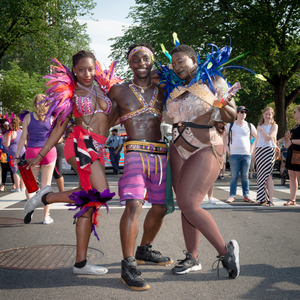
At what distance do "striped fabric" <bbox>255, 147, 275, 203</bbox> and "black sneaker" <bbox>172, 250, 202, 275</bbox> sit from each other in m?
4.39

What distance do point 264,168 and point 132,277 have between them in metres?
5.17

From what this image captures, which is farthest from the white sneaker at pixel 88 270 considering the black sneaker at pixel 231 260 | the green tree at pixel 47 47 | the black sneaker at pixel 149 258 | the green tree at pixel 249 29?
the green tree at pixel 47 47

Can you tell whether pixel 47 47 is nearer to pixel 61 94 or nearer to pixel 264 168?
pixel 264 168

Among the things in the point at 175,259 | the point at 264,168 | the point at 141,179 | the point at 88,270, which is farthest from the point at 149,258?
the point at 264,168

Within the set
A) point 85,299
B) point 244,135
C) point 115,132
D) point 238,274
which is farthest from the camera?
point 115,132

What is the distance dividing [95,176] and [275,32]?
18668mm

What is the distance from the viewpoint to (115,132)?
15906 millimetres

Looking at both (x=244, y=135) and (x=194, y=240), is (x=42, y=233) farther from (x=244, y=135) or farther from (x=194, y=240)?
(x=244, y=135)

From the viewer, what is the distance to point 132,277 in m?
3.38

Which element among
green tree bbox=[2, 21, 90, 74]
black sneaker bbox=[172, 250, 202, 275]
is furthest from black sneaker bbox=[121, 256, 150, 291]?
green tree bbox=[2, 21, 90, 74]

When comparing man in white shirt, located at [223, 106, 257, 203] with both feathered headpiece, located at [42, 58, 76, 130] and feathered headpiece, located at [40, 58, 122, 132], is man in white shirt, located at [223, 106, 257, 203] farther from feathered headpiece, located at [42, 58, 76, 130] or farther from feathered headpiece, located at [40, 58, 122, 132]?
feathered headpiece, located at [42, 58, 76, 130]

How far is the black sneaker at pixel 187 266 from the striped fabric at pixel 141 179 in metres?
0.61

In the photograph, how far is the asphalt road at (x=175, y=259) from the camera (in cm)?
326

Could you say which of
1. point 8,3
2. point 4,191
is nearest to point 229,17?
point 8,3
